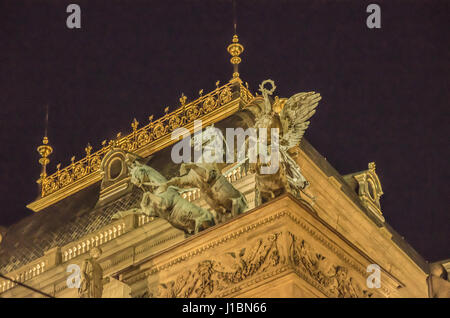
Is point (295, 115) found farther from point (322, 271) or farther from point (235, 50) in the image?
point (235, 50)

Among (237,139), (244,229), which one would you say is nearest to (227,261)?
(244,229)

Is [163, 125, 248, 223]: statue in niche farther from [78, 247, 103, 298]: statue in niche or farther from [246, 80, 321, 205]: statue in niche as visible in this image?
[78, 247, 103, 298]: statue in niche

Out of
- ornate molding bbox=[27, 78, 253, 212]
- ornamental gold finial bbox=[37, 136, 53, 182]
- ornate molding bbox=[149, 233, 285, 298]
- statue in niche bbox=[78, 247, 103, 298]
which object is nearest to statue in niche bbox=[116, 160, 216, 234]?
statue in niche bbox=[78, 247, 103, 298]

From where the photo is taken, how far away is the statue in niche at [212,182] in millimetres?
18828

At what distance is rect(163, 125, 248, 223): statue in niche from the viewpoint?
741 inches

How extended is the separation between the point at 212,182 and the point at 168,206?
95cm

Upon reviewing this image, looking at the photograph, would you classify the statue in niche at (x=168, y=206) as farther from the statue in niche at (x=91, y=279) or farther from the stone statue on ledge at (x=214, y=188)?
the statue in niche at (x=91, y=279)

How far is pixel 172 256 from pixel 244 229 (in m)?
1.37

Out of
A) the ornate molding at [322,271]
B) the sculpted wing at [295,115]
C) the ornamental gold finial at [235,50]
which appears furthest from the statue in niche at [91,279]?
the ornamental gold finial at [235,50]

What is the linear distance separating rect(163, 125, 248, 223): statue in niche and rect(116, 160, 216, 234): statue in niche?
19 cm

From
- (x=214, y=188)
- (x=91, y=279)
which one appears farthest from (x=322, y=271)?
(x=91, y=279)

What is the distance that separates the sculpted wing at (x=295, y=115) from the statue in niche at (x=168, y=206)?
1928mm

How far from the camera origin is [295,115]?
19.6m
